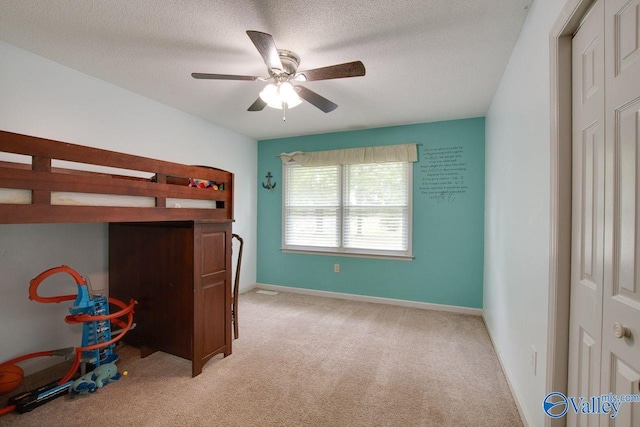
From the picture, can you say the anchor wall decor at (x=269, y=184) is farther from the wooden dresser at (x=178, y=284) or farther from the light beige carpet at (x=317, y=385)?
the light beige carpet at (x=317, y=385)

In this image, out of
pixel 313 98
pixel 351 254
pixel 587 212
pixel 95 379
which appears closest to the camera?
pixel 587 212

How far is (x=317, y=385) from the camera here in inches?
77.5

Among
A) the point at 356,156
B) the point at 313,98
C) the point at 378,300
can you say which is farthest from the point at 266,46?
the point at 378,300

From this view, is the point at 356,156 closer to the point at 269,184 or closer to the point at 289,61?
the point at 269,184

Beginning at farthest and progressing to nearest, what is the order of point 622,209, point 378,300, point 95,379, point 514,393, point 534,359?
1. point 378,300
2. point 95,379
3. point 514,393
4. point 534,359
5. point 622,209

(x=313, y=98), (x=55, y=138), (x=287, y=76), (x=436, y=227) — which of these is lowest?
(x=436, y=227)

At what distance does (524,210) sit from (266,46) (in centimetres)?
186

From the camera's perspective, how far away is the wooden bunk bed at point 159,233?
4.88 feet

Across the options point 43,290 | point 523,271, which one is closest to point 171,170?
point 43,290

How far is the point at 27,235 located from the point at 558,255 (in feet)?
11.4

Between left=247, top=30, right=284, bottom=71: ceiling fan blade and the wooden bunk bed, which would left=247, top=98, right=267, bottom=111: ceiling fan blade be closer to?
left=247, top=30, right=284, bottom=71: ceiling fan blade

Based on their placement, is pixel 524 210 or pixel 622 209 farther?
pixel 524 210

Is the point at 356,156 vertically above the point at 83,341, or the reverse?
the point at 356,156

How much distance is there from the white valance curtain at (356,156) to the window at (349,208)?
0.08 meters
